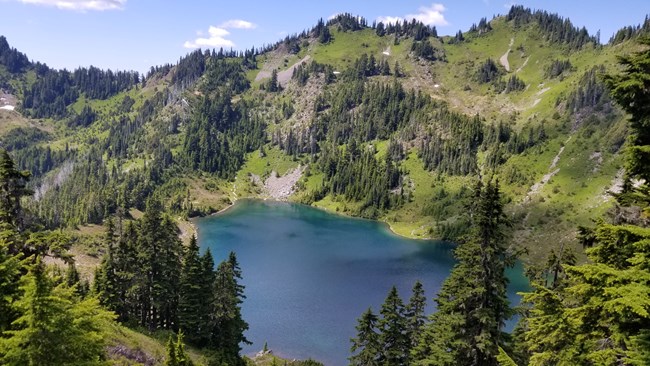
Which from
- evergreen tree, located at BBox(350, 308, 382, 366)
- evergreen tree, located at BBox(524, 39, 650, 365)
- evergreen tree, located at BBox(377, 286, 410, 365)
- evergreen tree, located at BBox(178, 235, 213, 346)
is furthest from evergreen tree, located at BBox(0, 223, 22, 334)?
evergreen tree, located at BBox(178, 235, 213, 346)

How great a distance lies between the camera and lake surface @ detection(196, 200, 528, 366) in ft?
284

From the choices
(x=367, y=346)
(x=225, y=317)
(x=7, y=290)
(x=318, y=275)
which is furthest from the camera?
(x=318, y=275)

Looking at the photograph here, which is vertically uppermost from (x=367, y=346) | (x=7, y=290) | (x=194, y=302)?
(x=7, y=290)

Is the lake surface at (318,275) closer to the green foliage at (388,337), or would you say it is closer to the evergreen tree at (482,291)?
the green foliage at (388,337)

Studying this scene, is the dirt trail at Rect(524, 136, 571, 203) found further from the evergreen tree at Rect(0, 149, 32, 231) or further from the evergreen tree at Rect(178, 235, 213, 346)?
the evergreen tree at Rect(0, 149, 32, 231)

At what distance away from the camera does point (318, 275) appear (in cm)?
12481

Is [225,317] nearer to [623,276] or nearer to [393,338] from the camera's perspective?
[393,338]

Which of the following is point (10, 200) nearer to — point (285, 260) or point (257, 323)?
point (257, 323)

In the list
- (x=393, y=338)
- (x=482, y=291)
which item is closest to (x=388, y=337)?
(x=393, y=338)

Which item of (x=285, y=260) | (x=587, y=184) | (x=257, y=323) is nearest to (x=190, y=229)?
(x=285, y=260)

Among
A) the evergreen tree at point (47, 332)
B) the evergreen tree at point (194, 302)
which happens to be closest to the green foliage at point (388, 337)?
the evergreen tree at point (194, 302)

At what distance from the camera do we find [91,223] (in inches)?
6742

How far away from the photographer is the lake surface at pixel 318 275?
284 ft

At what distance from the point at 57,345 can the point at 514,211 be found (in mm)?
174327
